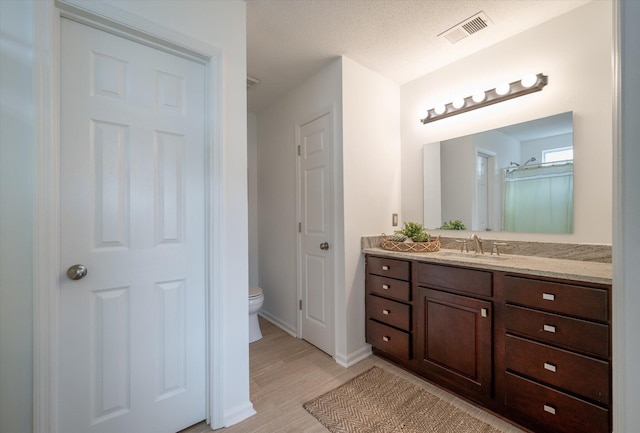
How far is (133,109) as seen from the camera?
1.33 meters

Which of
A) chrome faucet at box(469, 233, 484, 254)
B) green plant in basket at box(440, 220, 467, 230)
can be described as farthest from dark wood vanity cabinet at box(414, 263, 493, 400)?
green plant in basket at box(440, 220, 467, 230)

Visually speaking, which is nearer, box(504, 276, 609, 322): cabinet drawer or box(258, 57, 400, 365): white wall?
box(504, 276, 609, 322): cabinet drawer

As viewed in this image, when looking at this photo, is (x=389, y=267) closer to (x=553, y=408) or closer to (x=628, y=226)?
(x=553, y=408)

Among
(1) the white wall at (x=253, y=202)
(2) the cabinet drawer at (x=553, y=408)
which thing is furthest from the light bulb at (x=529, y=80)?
(1) the white wall at (x=253, y=202)

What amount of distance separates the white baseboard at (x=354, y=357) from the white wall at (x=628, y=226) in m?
1.57

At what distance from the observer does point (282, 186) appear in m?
2.89

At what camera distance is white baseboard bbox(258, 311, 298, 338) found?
2711 millimetres

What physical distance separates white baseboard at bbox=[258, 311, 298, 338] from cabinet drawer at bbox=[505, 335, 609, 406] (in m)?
1.84

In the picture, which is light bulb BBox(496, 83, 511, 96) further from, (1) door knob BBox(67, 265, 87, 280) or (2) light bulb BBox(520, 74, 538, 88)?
(1) door knob BBox(67, 265, 87, 280)

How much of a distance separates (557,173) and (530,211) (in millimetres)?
293

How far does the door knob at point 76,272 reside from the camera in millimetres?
1163

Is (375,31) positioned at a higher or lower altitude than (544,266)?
→ higher

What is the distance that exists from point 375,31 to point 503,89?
3.44 ft

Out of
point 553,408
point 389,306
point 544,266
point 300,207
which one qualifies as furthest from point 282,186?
point 553,408
